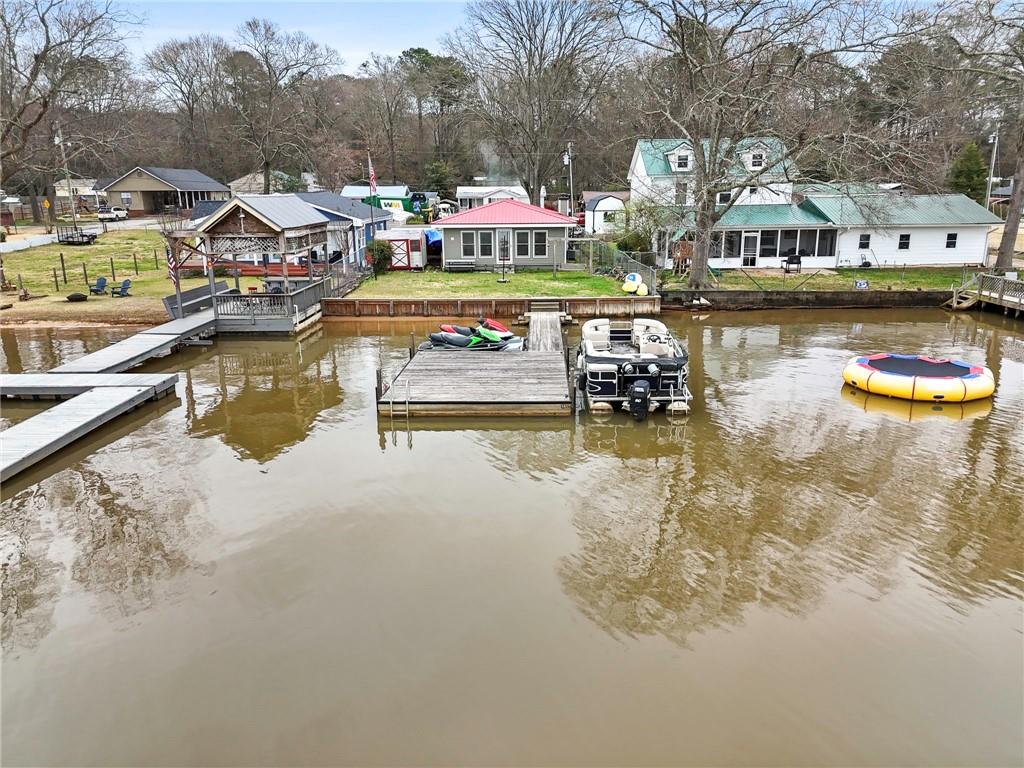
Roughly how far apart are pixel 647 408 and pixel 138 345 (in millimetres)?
14355

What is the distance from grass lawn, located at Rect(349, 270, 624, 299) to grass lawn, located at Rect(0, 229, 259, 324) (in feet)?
19.9

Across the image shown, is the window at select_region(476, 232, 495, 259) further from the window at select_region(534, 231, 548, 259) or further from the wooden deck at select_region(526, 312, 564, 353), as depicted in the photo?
the wooden deck at select_region(526, 312, 564, 353)

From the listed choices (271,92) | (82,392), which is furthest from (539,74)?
(82,392)

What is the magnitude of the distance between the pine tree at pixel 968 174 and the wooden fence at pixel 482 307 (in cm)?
3185

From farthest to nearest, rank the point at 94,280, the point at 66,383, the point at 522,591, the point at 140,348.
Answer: the point at 94,280, the point at 140,348, the point at 66,383, the point at 522,591

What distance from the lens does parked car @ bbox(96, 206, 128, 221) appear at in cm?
5239

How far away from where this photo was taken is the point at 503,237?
1271 inches

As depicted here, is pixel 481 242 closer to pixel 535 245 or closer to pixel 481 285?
pixel 535 245

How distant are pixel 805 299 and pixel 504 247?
519 inches

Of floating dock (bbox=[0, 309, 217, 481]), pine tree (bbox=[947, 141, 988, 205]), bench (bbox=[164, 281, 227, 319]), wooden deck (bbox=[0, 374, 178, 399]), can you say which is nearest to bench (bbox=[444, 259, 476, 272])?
bench (bbox=[164, 281, 227, 319])

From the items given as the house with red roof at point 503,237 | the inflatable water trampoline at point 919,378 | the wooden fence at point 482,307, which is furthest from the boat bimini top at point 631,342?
the house with red roof at point 503,237

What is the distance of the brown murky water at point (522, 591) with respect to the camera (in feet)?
22.0

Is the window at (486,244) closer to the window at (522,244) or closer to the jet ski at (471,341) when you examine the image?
the window at (522,244)

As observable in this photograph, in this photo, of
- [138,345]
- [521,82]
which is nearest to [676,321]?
[138,345]
